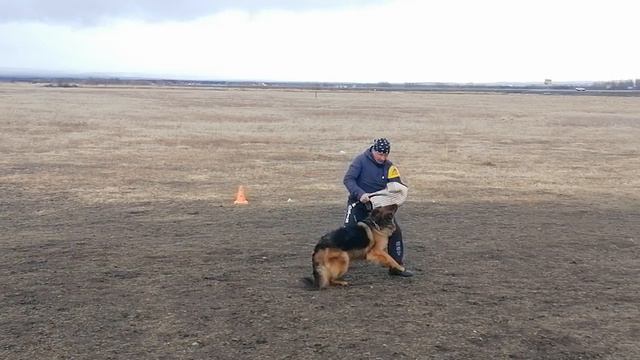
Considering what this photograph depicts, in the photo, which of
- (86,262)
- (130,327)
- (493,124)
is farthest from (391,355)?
(493,124)

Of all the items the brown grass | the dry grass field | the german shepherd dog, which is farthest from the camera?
the brown grass

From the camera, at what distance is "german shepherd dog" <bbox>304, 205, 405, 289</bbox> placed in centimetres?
746

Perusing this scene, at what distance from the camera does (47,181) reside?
15055 millimetres

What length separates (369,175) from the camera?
27.3ft

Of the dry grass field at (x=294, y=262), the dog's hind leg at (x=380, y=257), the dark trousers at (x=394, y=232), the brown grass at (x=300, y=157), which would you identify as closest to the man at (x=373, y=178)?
the dark trousers at (x=394, y=232)

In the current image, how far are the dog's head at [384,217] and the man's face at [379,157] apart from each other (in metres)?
0.62

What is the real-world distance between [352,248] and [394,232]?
678 mm

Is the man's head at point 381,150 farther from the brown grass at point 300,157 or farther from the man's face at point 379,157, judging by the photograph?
the brown grass at point 300,157

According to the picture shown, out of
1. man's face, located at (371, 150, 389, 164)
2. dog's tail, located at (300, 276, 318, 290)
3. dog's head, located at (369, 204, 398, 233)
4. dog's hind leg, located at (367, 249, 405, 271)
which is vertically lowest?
dog's tail, located at (300, 276, 318, 290)

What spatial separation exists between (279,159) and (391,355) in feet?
46.4

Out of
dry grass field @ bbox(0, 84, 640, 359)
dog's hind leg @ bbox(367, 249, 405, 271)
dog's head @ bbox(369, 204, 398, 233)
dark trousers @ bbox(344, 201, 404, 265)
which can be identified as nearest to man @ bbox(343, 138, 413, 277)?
dark trousers @ bbox(344, 201, 404, 265)

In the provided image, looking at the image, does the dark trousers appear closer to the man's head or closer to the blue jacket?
the blue jacket

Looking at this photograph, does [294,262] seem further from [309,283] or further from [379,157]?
[379,157]

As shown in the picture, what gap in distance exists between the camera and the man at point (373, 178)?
8133mm
